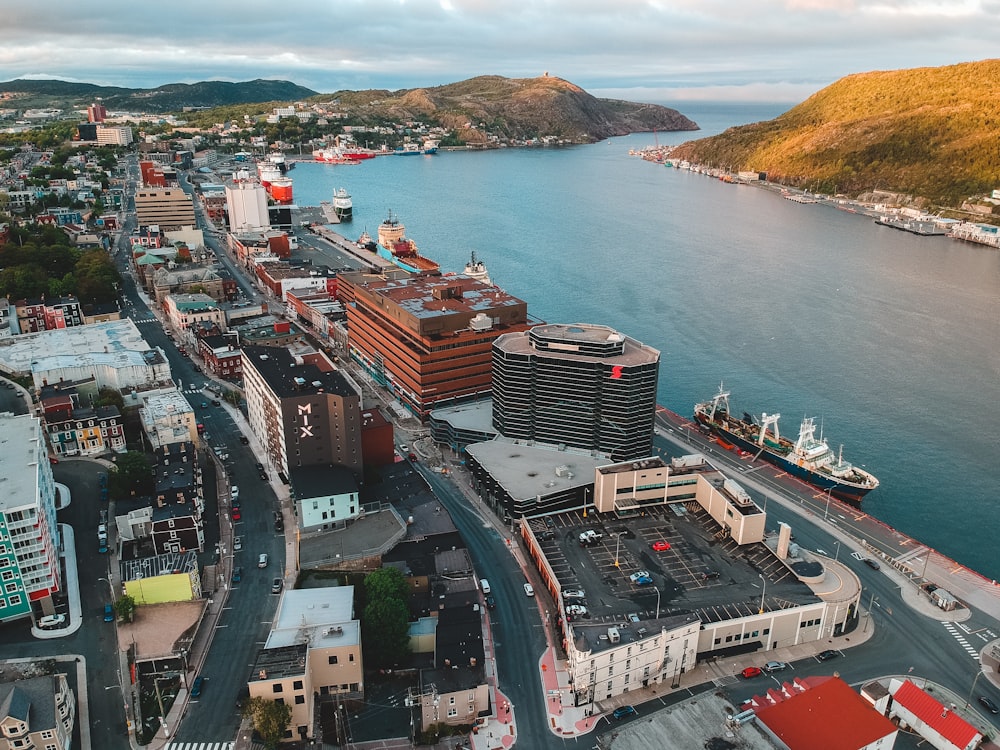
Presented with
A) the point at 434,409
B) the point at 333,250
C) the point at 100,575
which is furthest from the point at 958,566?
the point at 333,250

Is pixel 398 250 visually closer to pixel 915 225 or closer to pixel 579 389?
pixel 579 389

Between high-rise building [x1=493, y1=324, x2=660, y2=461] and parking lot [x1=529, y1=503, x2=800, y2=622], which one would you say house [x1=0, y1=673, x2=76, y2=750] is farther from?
high-rise building [x1=493, y1=324, x2=660, y2=461]

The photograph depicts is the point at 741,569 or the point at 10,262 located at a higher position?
the point at 10,262

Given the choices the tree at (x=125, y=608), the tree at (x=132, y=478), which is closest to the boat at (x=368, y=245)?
the tree at (x=132, y=478)

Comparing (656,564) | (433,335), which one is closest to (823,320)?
(433,335)

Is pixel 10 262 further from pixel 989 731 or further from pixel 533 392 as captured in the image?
pixel 989 731

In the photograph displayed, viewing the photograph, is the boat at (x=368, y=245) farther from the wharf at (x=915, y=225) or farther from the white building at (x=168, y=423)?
the wharf at (x=915, y=225)
